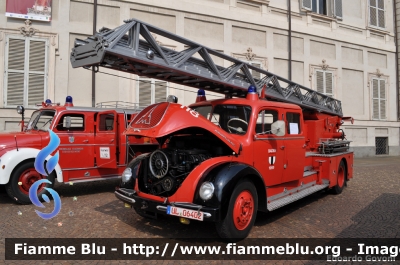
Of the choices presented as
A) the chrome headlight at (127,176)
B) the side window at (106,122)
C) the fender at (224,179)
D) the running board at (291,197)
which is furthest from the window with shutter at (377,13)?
the chrome headlight at (127,176)

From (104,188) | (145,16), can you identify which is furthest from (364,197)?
(145,16)

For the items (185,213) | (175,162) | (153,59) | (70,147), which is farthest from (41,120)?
(185,213)

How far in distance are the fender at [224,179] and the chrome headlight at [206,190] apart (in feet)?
0.14

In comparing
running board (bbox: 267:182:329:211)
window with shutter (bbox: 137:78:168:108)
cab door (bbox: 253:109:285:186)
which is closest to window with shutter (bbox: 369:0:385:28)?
window with shutter (bbox: 137:78:168:108)

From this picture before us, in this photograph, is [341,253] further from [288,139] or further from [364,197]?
[364,197]

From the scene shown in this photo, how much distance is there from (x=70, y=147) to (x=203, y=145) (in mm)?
3785

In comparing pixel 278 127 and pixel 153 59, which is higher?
pixel 153 59

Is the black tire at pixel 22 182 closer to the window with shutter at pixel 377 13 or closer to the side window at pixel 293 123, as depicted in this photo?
the side window at pixel 293 123

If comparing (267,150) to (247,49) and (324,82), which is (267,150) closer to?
(247,49)

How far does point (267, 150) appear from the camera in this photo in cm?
514

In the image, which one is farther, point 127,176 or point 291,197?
point 291,197

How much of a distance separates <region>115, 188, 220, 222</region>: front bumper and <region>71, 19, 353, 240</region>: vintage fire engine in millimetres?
12

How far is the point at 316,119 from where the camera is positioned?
8602 mm

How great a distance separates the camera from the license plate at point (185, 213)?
3.78 m
